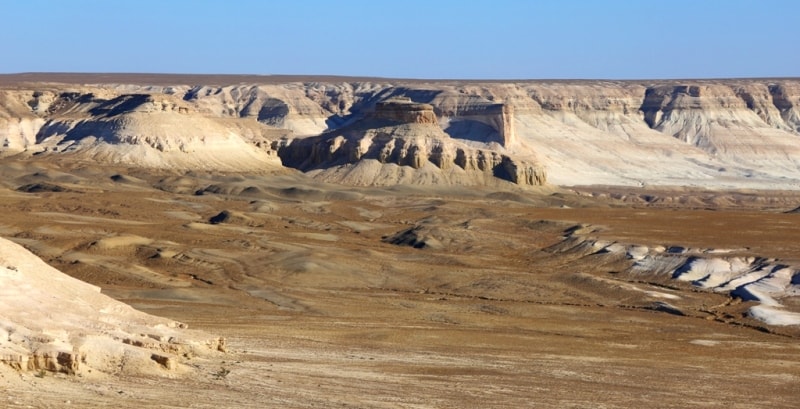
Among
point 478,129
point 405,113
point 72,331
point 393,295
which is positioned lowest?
point 393,295

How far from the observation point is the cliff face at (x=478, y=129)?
406 ft

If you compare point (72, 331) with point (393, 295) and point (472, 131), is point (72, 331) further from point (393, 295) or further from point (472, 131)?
point (472, 131)

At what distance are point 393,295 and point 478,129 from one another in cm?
10193

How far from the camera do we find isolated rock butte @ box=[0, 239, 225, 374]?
2683 centimetres

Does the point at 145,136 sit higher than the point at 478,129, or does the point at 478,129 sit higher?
the point at 478,129

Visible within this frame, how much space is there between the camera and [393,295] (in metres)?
56.7

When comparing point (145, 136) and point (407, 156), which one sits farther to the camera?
point (145, 136)

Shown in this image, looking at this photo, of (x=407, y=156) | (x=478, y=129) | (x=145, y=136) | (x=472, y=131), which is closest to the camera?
(x=407, y=156)

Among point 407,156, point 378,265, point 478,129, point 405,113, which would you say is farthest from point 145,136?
point 378,265

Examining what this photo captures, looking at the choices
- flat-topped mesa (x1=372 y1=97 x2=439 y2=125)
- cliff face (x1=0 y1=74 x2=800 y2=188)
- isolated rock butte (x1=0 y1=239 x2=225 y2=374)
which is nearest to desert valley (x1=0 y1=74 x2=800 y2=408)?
isolated rock butte (x1=0 y1=239 x2=225 y2=374)

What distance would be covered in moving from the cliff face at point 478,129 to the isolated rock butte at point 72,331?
292ft

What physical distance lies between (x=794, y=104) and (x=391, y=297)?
509 ft

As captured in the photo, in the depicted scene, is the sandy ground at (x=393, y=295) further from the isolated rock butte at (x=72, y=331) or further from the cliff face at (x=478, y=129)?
the cliff face at (x=478, y=129)

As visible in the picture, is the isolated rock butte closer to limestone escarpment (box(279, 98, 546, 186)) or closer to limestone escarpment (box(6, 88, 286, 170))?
limestone escarpment (box(279, 98, 546, 186))
